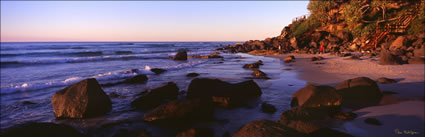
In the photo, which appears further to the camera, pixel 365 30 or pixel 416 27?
pixel 365 30

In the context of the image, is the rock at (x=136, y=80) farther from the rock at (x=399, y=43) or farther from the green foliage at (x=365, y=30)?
the green foliage at (x=365, y=30)

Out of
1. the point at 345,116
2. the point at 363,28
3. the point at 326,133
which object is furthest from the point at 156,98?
the point at 363,28

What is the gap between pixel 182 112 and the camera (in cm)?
588

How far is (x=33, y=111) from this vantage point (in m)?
7.21

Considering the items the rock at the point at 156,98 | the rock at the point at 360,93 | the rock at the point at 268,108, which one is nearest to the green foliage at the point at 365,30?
the rock at the point at 360,93

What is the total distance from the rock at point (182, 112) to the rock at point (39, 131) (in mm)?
1928

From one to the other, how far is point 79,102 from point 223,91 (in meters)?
4.40

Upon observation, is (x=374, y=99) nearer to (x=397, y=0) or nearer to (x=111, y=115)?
(x=111, y=115)

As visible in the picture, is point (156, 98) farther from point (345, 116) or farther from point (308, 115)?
point (345, 116)

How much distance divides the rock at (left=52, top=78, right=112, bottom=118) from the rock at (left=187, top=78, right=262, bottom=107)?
2.98 m

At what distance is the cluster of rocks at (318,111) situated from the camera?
11.5ft

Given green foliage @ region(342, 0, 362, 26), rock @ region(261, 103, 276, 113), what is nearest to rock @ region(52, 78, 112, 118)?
rock @ region(261, 103, 276, 113)

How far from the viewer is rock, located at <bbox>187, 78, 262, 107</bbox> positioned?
7.08 meters

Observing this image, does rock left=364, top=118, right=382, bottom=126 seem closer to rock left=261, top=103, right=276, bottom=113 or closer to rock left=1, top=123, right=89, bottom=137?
rock left=261, top=103, right=276, bottom=113
